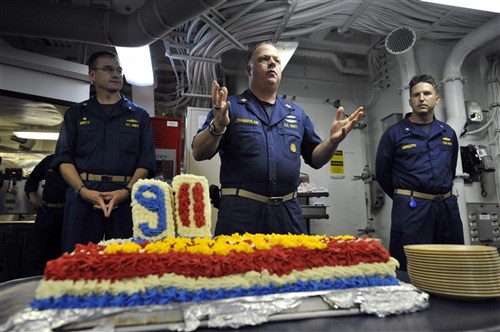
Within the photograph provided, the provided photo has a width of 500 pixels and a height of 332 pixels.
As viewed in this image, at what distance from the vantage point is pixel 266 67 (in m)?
1.70

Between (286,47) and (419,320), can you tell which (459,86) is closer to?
(286,47)

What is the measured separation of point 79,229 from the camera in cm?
170

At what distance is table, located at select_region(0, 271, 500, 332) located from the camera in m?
0.63

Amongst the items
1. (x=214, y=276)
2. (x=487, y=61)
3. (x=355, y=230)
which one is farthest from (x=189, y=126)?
(x=487, y=61)

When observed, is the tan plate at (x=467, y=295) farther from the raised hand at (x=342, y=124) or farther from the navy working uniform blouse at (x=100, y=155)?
the navy working uniform blouse at (x=100, y=155)

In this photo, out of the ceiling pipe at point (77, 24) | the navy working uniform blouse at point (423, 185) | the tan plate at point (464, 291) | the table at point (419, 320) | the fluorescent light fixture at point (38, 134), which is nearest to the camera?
the table at point (419, 320)

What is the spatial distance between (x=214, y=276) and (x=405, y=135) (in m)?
2.16

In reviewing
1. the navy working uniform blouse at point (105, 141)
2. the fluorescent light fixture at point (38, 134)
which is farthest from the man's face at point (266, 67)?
the fluorescent light fixture at point (38, 134)

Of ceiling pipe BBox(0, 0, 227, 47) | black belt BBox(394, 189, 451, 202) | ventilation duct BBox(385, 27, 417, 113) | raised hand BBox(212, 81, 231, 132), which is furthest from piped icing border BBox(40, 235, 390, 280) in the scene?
ventilation duct BBox(385, 27, 417, 113)

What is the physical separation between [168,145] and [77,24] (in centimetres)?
126

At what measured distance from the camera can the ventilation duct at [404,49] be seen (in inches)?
127

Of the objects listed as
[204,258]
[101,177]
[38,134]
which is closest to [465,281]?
[204,258]

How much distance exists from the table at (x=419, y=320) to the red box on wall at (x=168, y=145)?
2.31 m

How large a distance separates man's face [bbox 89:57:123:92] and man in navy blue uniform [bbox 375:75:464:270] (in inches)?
79.9
